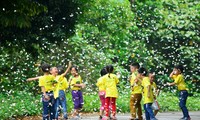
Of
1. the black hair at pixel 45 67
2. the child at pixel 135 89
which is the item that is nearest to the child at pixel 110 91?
the child at pixel 135 89

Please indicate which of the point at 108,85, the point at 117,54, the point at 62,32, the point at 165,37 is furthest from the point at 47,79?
the point at 165,37

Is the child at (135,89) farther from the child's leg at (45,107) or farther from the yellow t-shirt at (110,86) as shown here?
the child's leg at (45,107)

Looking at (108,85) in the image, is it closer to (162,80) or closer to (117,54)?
(117,54)

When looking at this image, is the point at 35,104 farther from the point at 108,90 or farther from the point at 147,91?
the point at 147,91

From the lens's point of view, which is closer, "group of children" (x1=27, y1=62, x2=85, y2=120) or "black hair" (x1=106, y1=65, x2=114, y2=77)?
"group of children" (x1=27, y1=62, x2=85, y2=120)

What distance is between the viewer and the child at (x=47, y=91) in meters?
14.8

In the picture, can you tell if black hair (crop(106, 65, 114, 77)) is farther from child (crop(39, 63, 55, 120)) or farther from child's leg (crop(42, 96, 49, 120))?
child's leg (crop(42, 96, 49, 120))

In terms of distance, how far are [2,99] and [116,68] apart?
34.3 ft

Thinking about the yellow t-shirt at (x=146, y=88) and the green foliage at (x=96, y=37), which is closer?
the yellow t-shirt at (x=146, y=88)

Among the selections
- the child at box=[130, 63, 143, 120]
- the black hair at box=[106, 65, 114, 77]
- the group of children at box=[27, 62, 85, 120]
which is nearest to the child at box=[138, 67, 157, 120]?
the child at box=[130, 63, 143, 120]

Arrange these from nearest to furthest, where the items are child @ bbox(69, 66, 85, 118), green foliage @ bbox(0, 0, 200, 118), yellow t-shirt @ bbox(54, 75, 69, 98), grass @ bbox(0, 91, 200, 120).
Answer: yellow t-shirt @ bbox(54, 75, 69, 98)
child @ bbox(69, 66, 85, 118)
grass @ bbox(0, 91, 200, 120)
green foliage @ bbox(0, 0, 200, 118)

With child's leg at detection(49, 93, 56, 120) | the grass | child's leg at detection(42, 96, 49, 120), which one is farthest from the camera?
the grass

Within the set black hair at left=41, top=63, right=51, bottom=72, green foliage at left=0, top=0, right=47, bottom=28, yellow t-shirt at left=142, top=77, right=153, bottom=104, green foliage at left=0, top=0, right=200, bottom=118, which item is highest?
green foliage at left=0, top=0, right=200, bottom=118

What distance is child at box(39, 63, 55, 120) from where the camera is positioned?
14.8m
